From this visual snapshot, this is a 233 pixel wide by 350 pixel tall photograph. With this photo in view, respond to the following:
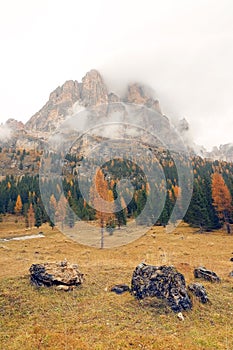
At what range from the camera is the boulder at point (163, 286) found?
18.5 m

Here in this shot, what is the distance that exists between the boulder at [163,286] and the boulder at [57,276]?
17.6 feet

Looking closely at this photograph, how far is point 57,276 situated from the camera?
22344 millimetres

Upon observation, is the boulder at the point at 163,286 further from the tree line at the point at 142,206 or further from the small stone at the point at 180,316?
the tree line at the point at 142,206

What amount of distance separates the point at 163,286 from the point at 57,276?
9.08 metres

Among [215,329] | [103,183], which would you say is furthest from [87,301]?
[103,183]

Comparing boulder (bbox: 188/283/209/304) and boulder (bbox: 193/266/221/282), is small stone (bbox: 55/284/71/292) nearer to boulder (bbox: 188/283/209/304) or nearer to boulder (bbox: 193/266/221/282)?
boulder (bbox: 188/283/209/304)

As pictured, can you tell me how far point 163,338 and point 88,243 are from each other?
44659 millimetres

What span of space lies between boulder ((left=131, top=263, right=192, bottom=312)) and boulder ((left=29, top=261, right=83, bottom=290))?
538 centimetres

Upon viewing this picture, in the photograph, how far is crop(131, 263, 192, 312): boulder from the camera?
1845 centimetres

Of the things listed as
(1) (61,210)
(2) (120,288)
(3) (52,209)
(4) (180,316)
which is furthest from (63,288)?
(3) (52,209)

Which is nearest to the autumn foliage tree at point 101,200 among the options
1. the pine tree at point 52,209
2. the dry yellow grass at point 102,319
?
the dry yellow grass at point 102,319

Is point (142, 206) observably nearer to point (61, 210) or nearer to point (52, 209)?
point (61, 210)

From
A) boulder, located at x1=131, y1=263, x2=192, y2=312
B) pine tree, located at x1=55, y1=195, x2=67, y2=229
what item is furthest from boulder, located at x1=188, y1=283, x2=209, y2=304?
pine tree, located at x1=55, y1=195, x2=67, y2=229

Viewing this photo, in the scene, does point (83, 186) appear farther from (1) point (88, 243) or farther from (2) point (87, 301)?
(2) point (87, 301)
